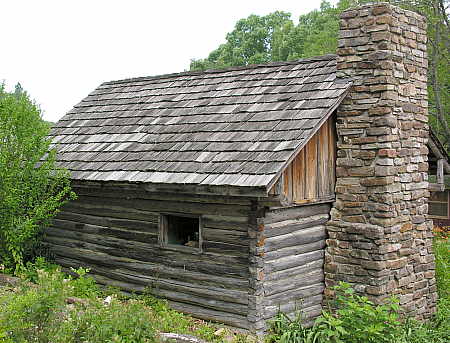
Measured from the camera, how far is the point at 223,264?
28.9ft

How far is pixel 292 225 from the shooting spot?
9.05 m

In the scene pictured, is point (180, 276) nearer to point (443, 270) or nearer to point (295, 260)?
point (295, 260)

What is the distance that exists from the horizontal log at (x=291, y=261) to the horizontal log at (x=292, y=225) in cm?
41

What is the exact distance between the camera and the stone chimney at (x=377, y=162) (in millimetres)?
9320

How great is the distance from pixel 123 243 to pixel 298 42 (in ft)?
89.6

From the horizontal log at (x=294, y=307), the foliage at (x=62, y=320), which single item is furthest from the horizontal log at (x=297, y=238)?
the foliage at (x=62, y=320)

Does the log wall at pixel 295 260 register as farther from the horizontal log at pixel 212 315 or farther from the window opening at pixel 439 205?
the window opening at pixel 439 205

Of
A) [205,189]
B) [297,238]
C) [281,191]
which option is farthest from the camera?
[297,238]

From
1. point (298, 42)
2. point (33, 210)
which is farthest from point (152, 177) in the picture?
point (298, 42)

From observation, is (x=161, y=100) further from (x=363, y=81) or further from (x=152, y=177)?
(x=363, y=81)

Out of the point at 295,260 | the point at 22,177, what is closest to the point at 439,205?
the point at 295,260

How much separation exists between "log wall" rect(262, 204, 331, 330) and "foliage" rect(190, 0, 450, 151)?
43.1 feet

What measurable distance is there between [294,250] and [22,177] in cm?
495

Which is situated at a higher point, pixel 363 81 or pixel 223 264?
pixel 363 81
